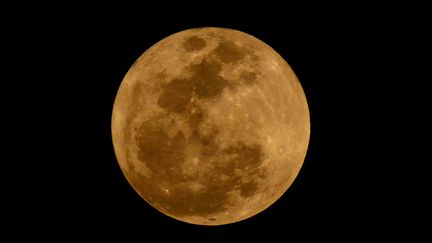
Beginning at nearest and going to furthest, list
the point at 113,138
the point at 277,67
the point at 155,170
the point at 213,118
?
1. the point at 213,118
2. the point at 155,170
3. the point at 277,67
4. the point at 113,138

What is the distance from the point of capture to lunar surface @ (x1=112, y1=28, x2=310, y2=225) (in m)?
3.99

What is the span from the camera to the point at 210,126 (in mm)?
3949

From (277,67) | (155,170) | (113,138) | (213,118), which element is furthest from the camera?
(113,138)

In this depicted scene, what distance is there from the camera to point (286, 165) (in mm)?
4461

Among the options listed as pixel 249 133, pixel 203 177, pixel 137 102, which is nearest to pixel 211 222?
pixel 203 177

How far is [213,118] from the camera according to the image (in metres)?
3.95

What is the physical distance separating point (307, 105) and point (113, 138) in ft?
8.09

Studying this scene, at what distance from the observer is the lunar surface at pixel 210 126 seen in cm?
399

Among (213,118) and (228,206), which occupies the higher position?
(213,118)

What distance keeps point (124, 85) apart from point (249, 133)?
1701 millimetres

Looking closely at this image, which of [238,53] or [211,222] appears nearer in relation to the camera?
[238,53]

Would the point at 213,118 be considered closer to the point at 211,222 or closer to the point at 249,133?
the point at 249,133

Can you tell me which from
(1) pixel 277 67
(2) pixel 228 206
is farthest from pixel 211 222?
(1) pixel 277 67

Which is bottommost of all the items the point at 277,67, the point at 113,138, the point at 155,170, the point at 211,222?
the point at 211,222
